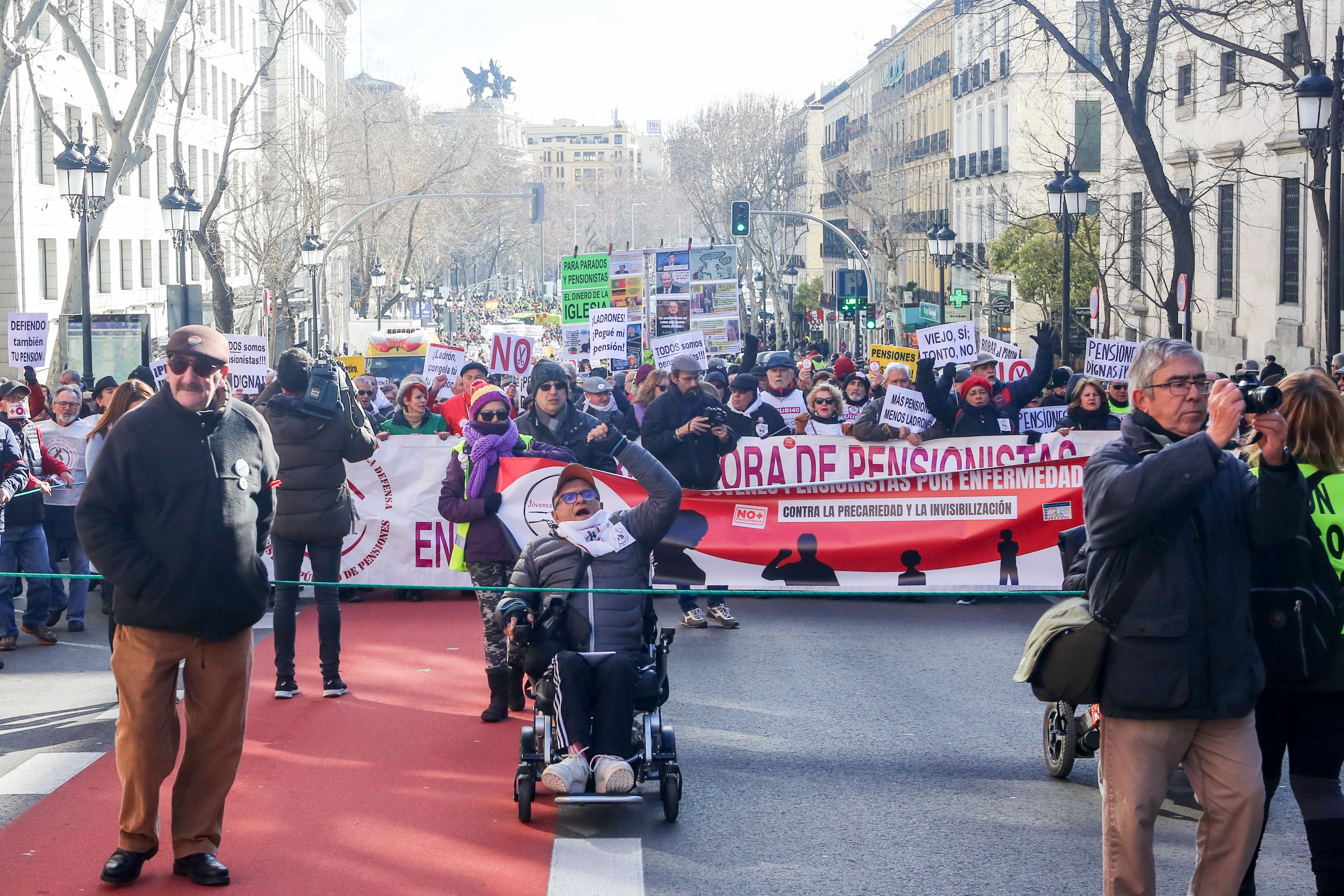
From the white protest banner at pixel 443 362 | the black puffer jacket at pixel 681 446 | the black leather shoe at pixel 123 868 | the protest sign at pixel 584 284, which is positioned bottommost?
the black leather shoe at pixel 123 868

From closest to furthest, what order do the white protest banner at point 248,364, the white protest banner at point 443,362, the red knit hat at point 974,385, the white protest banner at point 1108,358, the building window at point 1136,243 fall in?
Answer: the red knit hat at point 974,385 → the white protest banner at point 248,364 → the white protest banner at point 1108,358 → the white protest banner at point 443,362 → the building window at point 1136,243

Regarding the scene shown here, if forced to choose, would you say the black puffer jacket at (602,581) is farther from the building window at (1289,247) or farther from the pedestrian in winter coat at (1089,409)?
the building window at (1289,247)

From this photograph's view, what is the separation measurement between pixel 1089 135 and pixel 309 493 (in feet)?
154

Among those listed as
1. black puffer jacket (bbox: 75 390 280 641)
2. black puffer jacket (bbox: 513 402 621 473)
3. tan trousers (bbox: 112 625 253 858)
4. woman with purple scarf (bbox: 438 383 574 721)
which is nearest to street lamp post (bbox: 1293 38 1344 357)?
black puffer jacket (bbox: 513 402 621 473)

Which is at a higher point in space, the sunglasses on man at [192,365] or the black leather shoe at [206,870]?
the sunglasses on man at [192,365]

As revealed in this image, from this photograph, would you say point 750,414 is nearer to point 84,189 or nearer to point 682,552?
point 682,552

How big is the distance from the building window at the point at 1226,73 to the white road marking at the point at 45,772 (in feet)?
84.2

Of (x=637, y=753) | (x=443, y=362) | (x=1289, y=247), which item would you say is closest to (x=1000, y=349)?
(x=443, y=362)

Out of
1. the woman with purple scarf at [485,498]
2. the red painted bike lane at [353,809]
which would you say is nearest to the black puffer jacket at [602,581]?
the red painted bike lane at [353,809]

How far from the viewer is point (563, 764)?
20.2 ft

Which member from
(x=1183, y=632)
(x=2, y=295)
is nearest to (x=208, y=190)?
(x=2, y=295)

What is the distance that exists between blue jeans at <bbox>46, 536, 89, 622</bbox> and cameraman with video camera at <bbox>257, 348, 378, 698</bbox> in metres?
2.78

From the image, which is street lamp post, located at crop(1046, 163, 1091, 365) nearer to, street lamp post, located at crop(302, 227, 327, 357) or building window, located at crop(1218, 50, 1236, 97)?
building window, located at crop(1218, 50, 1236, 97)

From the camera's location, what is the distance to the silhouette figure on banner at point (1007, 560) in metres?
9.32
